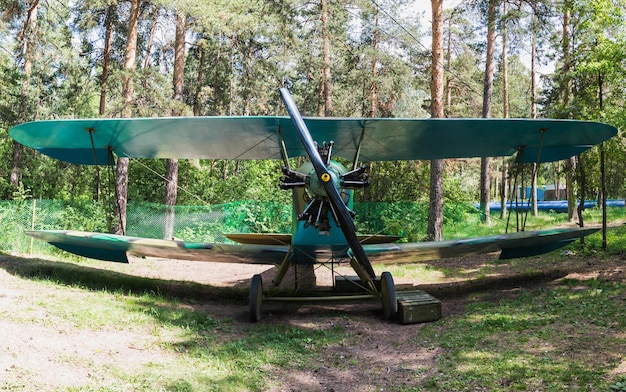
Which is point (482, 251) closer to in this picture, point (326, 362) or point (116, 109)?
point (326, 362)

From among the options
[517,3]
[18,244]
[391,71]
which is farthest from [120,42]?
[517,3]

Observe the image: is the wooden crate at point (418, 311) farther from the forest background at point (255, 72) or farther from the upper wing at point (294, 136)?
the forest background at point (255, 72)

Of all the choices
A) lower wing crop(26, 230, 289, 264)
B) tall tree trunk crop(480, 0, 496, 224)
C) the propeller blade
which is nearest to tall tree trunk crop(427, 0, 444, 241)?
tall tree trunk crop(480, 0, 496, 224)

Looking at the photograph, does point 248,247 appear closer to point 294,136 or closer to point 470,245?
point 294,136

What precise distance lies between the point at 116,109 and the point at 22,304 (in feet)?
28.8

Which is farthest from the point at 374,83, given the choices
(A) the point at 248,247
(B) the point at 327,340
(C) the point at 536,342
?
(C) the point at 536,342

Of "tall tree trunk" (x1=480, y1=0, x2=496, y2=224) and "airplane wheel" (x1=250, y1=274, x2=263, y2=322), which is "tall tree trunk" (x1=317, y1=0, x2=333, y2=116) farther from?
"airplane wheel" (x1=250, y1=274, x2=263, y2=322)

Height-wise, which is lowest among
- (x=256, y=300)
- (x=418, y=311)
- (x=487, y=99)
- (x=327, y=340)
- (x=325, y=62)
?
(x=327, y=340)

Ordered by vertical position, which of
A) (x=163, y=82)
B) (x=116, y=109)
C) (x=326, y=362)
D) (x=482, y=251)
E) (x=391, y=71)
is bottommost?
(x=326, y=362)

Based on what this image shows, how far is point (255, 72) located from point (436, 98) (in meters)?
10.1

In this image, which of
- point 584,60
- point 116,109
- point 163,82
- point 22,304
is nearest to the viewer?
point 22,304

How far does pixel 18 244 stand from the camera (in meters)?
12.0

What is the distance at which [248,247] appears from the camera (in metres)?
8.18

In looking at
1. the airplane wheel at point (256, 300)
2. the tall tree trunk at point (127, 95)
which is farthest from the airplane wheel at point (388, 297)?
the tall tree trunk at point (127, 95)
